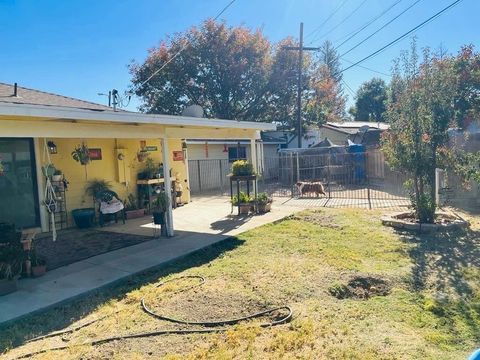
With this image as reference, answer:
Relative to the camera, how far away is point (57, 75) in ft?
58.3

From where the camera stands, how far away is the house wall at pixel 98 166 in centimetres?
893

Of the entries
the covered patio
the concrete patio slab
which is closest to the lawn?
the concrete patio slab

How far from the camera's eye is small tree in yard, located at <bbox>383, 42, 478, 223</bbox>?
735 centimetres

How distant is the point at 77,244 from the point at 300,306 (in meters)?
5.00

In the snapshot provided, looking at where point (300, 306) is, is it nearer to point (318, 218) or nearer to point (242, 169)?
point (318, 218)

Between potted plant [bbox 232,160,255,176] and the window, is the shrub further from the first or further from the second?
the window

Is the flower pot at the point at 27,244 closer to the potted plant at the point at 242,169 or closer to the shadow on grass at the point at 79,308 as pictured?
the shadow on grass at the point at 79,308

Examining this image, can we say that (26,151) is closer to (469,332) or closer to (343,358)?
(343,358)

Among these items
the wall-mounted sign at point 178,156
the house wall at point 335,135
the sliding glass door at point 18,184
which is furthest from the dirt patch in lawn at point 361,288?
the house wall at point 335,135

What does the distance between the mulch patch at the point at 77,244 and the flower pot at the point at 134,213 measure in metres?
1.54

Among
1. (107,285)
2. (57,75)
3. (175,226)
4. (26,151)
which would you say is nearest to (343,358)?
(107,285)

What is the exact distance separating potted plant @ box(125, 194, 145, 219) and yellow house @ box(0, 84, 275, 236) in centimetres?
22

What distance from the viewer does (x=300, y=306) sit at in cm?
405

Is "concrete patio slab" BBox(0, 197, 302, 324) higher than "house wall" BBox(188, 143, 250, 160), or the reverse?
"house wall" BBox(188, 143, 250, 160)
